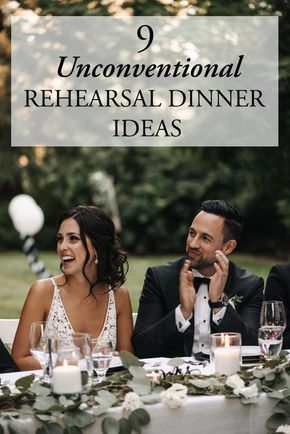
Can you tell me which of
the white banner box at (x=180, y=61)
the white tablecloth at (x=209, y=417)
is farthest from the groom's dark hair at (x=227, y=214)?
the white banner box at (x=180, y=61)

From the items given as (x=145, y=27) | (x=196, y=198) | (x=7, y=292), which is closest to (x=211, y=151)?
(x=145, y=27)

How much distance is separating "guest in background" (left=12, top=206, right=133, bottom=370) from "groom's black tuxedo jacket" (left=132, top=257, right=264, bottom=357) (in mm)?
124

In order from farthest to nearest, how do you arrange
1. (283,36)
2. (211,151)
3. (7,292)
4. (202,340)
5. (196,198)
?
(196,198)
(7,292)
(211,151)
(283,36)
(202,340)

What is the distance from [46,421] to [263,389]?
78cm

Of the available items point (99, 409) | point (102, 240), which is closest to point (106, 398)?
point (99, 409)

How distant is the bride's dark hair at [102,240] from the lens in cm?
417

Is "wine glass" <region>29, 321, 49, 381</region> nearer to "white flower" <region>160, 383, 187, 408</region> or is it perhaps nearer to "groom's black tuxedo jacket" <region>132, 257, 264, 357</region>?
"white flower" <region>160, 383, 187, 408</region>

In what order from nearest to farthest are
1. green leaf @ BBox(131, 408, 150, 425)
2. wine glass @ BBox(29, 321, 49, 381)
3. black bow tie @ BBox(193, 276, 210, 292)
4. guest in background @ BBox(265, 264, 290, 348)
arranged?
green leaf @ BBox(131, 408, 150, 425)
wine glass @ BBox(29, 321, 49, 381)
black bow tie @ BBox(193, 276, 210, 292)
guest in background @ BBox(265, 264, 290, 348)

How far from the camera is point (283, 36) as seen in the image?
743cm

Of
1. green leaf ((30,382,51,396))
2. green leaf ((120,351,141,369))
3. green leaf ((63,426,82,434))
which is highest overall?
green leaf ((120,351,141,369))

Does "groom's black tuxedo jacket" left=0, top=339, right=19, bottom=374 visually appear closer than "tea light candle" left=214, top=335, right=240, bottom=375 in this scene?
No

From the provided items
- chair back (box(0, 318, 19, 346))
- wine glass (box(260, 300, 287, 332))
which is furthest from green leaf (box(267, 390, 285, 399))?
chair back (box(0, 318, 19, 346))

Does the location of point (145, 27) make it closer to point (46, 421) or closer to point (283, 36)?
point (283, 36)

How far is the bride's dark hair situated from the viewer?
417cm
